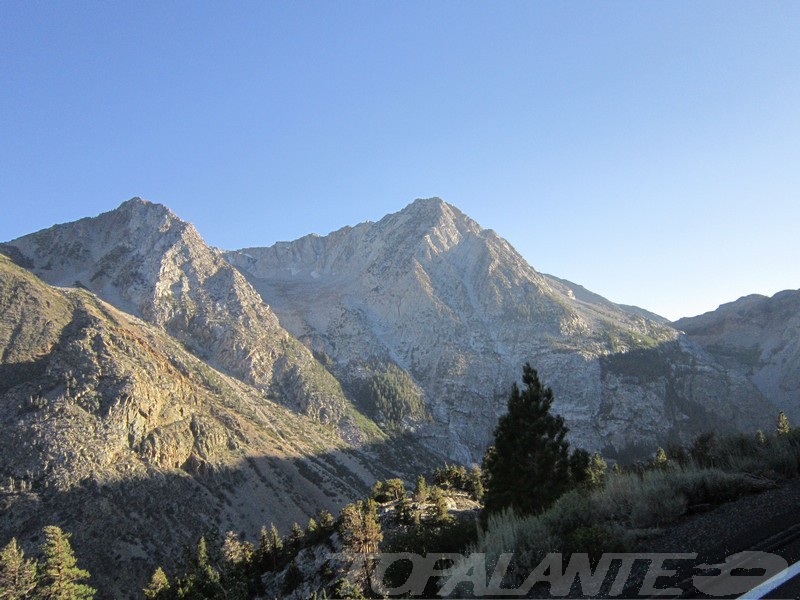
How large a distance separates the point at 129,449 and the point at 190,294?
285 ft

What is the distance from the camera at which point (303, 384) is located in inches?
6299

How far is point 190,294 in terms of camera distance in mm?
170000

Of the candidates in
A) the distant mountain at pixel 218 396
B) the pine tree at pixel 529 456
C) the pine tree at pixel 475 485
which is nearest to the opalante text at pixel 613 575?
the pine tree at pixel 529 456

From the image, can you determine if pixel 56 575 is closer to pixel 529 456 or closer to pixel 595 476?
pixel 529 456

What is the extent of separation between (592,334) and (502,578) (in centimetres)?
20478

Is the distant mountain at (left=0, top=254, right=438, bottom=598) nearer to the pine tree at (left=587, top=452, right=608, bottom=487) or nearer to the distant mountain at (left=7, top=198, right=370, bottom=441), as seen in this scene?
the distant mountain at (left=7, top=198, right=370, bottom=441)

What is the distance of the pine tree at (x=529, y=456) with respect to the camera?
22.2 m

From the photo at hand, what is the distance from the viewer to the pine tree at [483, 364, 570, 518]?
72.9 feet

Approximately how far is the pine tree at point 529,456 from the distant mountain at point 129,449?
67.2m

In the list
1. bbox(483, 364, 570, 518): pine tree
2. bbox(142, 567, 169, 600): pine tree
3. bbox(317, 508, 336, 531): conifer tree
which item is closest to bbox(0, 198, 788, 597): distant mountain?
bbox(142, 567, 169, 600): pine tree

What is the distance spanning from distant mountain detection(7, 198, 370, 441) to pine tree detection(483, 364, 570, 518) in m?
129

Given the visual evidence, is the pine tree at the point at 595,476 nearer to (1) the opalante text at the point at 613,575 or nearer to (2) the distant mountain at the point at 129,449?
(1) the opalante text at the point at 613,575

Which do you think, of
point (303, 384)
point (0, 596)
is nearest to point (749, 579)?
point (0, 596)

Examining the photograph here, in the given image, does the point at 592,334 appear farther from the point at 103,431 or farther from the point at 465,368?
the point at 103,431
